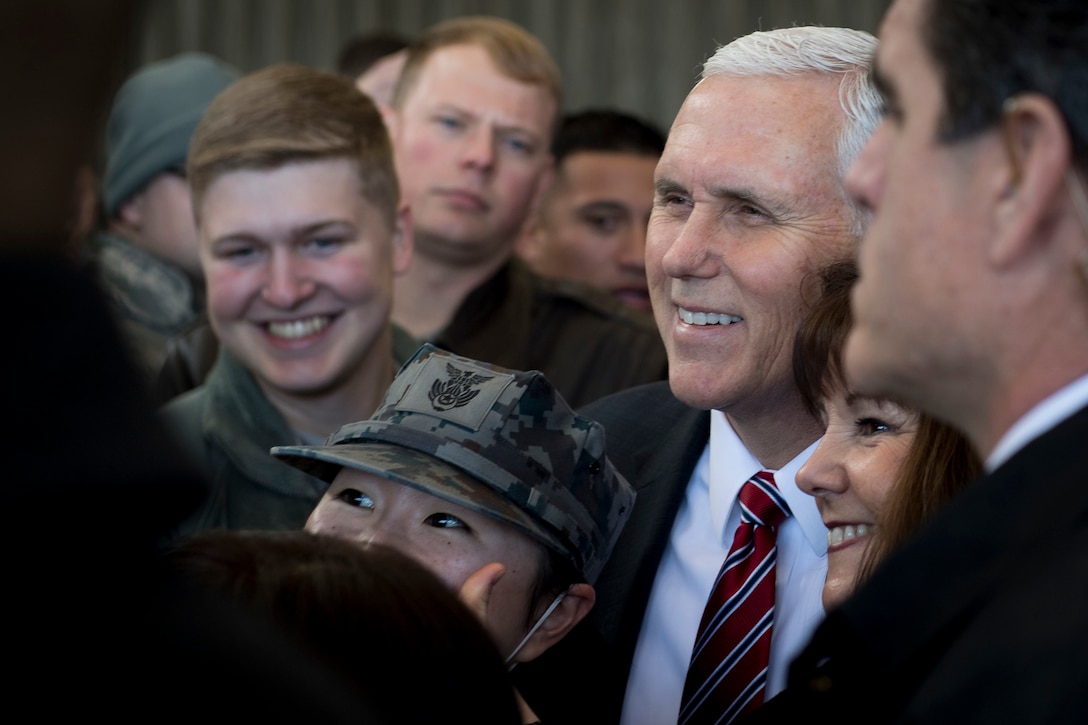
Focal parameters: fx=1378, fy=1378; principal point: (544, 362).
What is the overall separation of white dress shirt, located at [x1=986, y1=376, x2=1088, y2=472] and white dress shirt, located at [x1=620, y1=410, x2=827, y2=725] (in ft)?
3.11

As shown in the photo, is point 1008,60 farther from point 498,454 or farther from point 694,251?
point 694,251

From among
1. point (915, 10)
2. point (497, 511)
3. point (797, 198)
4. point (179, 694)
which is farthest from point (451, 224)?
point (179, 694)

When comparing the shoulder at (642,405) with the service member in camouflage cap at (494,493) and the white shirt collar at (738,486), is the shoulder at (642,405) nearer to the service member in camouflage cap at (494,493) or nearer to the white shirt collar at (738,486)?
the white shirt collar at (738,486)

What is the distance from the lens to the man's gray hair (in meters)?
2.23

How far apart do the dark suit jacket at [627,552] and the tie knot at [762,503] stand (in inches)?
5.2

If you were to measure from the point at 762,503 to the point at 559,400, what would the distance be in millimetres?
372

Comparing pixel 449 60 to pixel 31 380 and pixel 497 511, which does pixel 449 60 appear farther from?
pixel 31 380

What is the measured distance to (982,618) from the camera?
1.05 m

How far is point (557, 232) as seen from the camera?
4805 millimetres

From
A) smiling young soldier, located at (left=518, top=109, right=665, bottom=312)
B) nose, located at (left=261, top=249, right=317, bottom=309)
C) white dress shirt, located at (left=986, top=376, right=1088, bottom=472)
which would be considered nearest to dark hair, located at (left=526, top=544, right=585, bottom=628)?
white dress shirt, located at (left=986, top=376, right=1088, bottom=472)

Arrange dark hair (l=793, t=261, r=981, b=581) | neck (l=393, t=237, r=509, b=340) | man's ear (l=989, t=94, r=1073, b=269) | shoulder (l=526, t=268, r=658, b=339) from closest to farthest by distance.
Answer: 1. man's ear (l=989, t=94, r=1073, b=269)
2. dark hair (l=793, t=261, r=981, b=581)
3. shoulder (l=526, t=268, r=658, b=339)
4. neck (l=393, t=237, r=509, b=340)

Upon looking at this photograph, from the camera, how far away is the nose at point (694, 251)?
2225 mm

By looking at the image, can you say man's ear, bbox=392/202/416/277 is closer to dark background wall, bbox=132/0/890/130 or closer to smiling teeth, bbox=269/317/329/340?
smiling teeth, bbox=269/317/329/340

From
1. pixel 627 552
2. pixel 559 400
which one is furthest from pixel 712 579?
pixel 559 400
